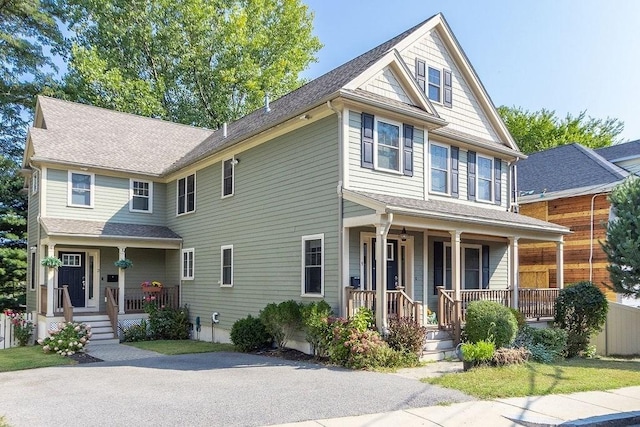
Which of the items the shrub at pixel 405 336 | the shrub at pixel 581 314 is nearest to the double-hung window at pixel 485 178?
the shrub at pixel 581 314

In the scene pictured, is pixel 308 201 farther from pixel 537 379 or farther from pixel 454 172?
pixel 537 379

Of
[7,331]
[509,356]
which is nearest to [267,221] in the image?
[509,356]

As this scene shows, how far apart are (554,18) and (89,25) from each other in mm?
27921

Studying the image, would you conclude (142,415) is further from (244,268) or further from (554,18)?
(554,18)

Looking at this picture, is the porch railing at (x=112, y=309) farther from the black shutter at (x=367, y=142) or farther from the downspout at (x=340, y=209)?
the black shutter at (x=367, y=142)

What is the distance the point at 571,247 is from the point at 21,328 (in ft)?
64.4

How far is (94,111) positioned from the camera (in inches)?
845

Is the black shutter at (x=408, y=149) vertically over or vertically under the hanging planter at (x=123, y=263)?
over

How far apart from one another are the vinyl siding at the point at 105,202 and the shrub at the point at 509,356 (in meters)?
14.0

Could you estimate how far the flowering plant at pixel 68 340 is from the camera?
13.7 metres

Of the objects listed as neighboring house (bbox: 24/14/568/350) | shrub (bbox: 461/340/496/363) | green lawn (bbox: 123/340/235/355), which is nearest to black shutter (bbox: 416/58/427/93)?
neighboring house (bbox: 24/14/568/350)

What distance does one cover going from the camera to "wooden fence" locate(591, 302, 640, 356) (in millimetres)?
14875

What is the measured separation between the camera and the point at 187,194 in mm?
18828

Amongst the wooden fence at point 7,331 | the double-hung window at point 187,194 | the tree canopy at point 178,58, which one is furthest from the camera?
the tree canopy at point 178,58
